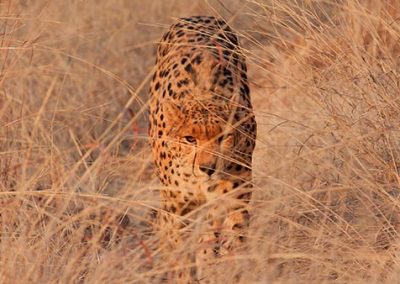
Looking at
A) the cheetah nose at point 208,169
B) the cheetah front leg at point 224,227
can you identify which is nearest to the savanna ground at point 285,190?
the cheetah front leg at point 224,227

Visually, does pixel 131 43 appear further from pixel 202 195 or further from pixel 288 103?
pixel 202 195

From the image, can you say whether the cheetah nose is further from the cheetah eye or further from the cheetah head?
the cheetah eye

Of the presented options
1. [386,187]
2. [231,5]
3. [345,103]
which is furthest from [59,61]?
[386,187]

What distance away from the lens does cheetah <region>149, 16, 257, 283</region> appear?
3.92 metres

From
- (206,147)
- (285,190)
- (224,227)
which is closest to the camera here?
(224,227)

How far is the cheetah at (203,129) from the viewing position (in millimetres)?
3918

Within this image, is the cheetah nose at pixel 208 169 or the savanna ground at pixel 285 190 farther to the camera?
the cheetah nose at pixel 208 169

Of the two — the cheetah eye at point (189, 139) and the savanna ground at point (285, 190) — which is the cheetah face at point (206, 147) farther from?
the savanna ground at point (285, 190)

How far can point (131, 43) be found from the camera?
21.9ft

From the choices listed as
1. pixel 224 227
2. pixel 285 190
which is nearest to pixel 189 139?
pixel 285 190

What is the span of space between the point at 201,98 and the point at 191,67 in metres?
0.19

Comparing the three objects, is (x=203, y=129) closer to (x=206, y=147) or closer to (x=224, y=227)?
(x=206, y=147)

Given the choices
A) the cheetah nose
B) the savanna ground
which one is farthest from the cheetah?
the savanna ground

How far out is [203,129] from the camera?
3947 millimetres
